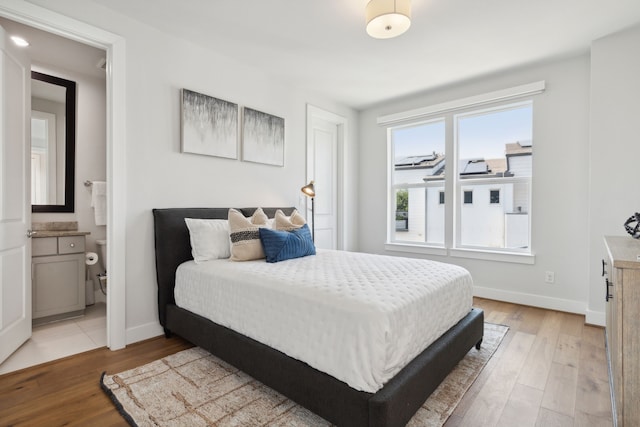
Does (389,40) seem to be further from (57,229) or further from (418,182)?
(57,229)

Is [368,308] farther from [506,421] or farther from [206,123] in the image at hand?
[206,123]

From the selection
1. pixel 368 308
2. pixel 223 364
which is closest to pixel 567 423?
pixel 368 308

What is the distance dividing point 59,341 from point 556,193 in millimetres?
4704

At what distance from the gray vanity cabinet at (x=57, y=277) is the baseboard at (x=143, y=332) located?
107 cm

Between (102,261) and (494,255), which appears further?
(494,255)

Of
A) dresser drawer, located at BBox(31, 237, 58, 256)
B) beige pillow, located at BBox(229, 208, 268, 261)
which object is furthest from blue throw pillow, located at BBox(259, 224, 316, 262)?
dresser drawer, located at BBox(31, 237, 58, 256)

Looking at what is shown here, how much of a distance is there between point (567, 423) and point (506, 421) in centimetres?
29

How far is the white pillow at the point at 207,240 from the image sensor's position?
2468mm

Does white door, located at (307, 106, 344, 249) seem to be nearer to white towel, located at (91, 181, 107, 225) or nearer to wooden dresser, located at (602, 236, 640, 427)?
white towel, located at (91, 181, 107, 225)

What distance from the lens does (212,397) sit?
1711mm

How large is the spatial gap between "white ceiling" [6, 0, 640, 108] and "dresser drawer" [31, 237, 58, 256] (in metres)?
2.09

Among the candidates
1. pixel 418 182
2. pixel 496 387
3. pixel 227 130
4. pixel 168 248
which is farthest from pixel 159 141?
pixel 418 182

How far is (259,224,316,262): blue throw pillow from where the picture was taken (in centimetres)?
241

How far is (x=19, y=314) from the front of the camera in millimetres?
2275
